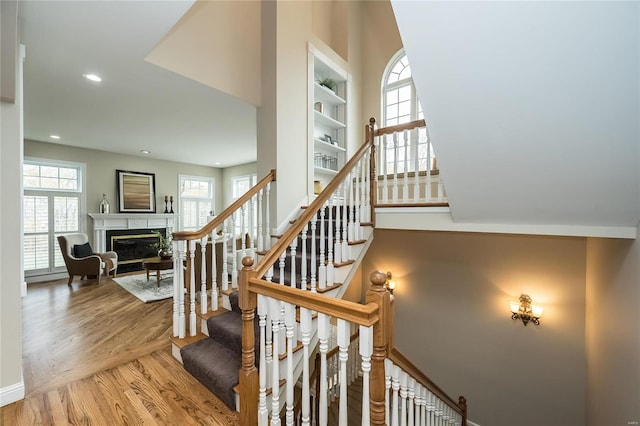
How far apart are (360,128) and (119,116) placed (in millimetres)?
3653

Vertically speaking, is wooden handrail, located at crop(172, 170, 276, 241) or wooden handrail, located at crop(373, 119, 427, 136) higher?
wooden handrail, located at crop(373, 119, 427, 136)

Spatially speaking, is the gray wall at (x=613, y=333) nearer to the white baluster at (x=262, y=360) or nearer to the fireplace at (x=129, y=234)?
the white baluster at (x=262, y=360)

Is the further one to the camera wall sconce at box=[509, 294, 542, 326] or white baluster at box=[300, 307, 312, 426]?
wall sconce at box=[509, 294, 542, 326]

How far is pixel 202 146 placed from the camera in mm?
5539

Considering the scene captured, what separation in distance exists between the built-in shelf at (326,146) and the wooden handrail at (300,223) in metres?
1.14

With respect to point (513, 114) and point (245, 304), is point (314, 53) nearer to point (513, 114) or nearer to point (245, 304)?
point (513, 114)

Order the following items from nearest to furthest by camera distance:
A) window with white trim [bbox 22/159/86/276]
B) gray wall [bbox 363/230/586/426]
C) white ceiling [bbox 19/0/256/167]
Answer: white ceiling [bbox 19/0/256/167] < gray wall [bbox 363/230/586/426] < window with white trim [bbox 22/159/86/276]

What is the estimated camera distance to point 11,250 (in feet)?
5.60

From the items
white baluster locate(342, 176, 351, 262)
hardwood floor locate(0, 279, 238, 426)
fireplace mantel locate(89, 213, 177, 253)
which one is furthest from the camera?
fireplace mantel locate(89, 213, 177, 253)

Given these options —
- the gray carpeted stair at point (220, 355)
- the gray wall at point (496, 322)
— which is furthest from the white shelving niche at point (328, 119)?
the gray carpeted stair at point (220, 355)

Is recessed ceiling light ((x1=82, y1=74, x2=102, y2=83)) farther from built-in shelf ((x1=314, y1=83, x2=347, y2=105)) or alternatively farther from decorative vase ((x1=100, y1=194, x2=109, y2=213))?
decorative vase ((x1=100, y1=194, x2=109, y2=213))

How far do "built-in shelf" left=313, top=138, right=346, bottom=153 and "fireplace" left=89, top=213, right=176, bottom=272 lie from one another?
4751 mm

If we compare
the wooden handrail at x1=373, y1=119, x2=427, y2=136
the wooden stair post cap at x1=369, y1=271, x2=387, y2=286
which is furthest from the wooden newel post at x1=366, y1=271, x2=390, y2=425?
the wooden handrail at x1=373, y1=119, x2=427, y2=136

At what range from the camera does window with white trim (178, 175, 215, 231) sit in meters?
7.24
